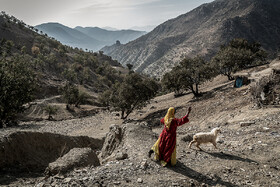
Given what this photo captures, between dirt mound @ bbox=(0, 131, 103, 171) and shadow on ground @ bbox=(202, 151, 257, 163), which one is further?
dirt mound @ bbox=(0, 131, 103, 171)

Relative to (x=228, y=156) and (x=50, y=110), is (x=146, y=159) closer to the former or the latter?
(x=228, y=156)

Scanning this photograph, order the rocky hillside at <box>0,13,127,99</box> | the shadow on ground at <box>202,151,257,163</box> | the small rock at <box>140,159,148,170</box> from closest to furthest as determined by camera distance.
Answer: the small rock at <box>140,159,148,170</box> → the shadow on ground at <box>202,151,257,163</box> → the rocky hillside at <box>0,13,127,99</box>

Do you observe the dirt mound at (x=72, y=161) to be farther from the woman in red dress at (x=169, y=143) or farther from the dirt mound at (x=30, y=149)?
the woman in red dress at (x=169, y=143)

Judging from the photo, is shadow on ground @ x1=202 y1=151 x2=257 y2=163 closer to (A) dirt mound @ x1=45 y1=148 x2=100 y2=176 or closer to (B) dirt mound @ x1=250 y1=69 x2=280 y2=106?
(A) dirt mound @ x1=45 y1=148 x2=100 y2=176

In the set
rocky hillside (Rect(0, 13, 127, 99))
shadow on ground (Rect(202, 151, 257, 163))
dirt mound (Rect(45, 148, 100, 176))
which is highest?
rocky hillside (Rect(0, 13, 127, 99))

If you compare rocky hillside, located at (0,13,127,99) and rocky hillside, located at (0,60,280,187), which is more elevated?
rocky hillside, located at (0,13,127,99)

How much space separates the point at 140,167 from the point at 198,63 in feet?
79.5

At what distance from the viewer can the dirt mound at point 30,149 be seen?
9.71m

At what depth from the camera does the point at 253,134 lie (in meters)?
10.2

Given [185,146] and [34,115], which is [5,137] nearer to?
[185,146]

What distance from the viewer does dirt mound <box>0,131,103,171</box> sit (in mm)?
9711

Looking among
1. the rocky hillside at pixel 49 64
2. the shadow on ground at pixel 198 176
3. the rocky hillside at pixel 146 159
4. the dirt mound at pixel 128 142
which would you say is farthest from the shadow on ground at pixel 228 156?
the rocky hillside at pixel 49 64

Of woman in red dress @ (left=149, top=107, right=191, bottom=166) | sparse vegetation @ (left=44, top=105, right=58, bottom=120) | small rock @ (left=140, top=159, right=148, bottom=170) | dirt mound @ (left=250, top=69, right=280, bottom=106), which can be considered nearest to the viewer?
small rock @ (left=140, top=159, right=148, bottom=170)

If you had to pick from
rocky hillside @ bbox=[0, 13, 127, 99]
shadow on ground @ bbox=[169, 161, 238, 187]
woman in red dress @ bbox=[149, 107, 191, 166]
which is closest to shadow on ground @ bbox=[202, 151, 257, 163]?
shadow on ground @ bbox=[169, 161, 238, 187]
